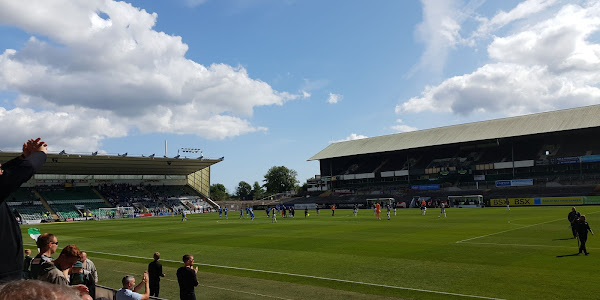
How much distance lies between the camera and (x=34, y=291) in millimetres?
1847

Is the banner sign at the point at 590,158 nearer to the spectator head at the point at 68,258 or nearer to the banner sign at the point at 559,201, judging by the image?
the banner sign at the point at 559,201

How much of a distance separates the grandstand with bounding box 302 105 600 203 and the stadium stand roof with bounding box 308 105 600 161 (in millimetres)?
146

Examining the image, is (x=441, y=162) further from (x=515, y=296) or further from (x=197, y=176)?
(x=515, y=296)

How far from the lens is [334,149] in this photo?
10406 cm

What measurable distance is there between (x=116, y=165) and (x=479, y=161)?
66634mm

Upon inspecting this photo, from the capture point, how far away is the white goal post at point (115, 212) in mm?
68562

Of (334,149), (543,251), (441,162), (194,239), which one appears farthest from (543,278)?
(334,149)

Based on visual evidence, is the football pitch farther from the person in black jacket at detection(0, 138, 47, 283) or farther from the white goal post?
the white goal post

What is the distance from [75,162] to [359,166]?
57.5m

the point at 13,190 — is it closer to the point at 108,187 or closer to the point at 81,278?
the point at 81,278

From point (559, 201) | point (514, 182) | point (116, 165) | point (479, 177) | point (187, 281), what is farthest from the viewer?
point (116, 165)

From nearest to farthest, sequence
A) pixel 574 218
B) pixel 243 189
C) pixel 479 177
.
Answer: pixel 574 218 → pixel 479 177 → pixel 243 189

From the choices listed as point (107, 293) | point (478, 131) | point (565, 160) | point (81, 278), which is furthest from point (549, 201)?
point (81, 278)

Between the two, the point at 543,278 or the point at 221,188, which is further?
the point at 221,188
